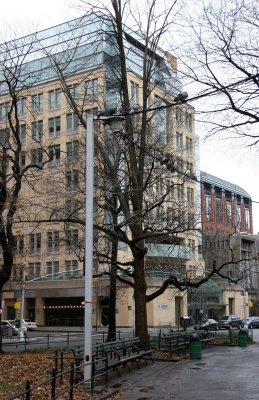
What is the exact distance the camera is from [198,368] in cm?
1695

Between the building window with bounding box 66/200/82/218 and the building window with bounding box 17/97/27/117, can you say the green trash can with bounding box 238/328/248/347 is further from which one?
the building window with bounding box 17/97/27/117

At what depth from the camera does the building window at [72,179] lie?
22.5m

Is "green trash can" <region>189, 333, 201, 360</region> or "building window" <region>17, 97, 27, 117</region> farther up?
"building window" <region>17, 97, 27, 117</region>

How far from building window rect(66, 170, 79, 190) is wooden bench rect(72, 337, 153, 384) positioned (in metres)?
6.92

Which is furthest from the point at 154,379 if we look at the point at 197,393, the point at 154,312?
the point at 154,312

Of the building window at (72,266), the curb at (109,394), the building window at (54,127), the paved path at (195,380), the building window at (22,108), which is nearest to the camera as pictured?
the curb at (109,394)

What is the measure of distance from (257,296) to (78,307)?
45877mm

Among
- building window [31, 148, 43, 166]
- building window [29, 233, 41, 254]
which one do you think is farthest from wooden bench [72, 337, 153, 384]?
building window [29, 233, 41, 254]

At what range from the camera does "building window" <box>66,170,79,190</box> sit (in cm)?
2250

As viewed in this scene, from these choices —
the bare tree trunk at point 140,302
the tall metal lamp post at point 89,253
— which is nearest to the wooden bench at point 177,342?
the bare tree trunk at point 140,302

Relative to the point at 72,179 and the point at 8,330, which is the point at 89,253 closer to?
the point at 72,179

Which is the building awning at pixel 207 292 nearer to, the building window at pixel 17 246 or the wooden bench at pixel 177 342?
the building window at pixel 17 246

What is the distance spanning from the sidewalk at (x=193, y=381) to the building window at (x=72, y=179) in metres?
8.10

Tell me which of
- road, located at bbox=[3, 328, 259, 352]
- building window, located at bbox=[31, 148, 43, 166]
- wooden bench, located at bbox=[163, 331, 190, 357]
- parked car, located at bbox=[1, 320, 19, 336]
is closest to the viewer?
wooden bench, located at bbox=[163, 331, 190, 357]
